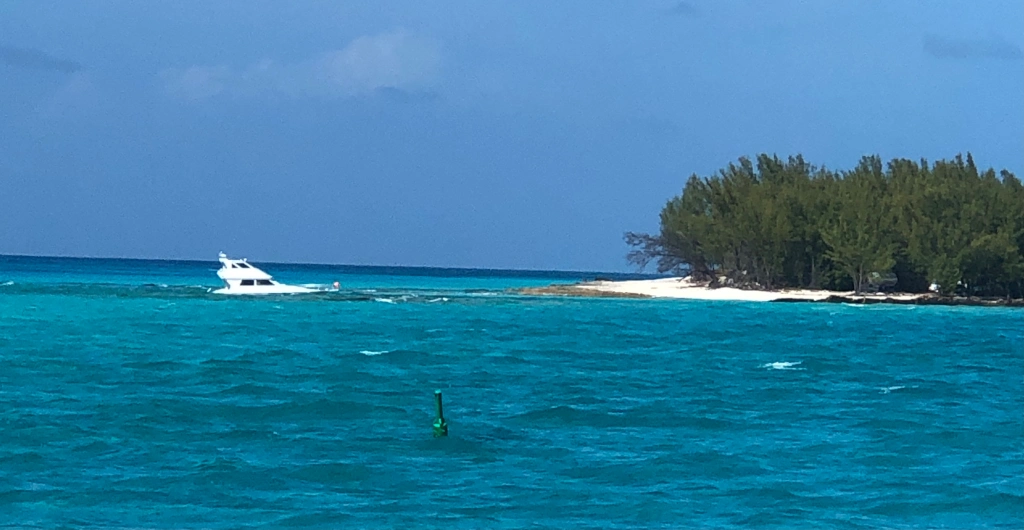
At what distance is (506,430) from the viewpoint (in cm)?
2155

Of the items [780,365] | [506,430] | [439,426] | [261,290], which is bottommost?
[506,430]

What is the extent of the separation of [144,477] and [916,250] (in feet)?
190

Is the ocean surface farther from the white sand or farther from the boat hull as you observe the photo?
the boat hull

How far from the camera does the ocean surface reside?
15.6 m

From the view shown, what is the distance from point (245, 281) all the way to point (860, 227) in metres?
33.8

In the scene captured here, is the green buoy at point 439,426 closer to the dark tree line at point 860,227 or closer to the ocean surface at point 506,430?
the ocean surface at point 506,430

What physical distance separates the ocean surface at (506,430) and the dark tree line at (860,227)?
25.8 m

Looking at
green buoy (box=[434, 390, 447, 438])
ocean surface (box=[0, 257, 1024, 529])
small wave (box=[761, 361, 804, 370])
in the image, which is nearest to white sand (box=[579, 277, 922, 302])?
ocean surface (box=[0, 257, 1024, 529])

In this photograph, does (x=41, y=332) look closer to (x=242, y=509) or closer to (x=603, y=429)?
(x=603, y=429)

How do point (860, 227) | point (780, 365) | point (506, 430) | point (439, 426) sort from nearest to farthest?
1. point (439, 426)
2. point (506, 430)
3. point (780, 365)
4. point (860, 227)

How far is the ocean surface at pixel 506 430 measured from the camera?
15.6 metres

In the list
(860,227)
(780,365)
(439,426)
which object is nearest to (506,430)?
(439,426)

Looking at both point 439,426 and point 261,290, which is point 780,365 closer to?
point 439,426

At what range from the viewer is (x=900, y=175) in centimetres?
7781
